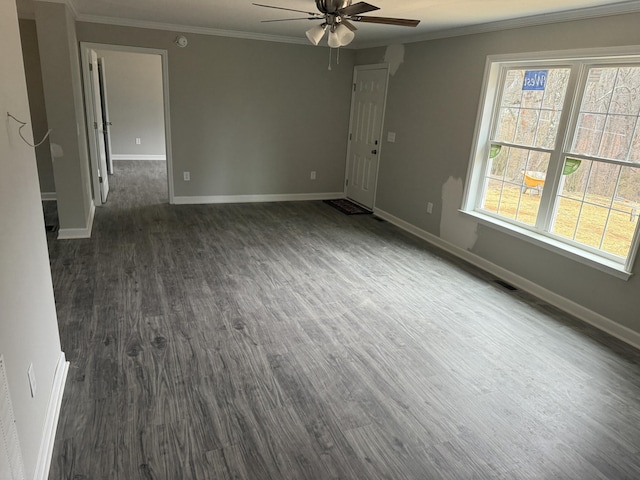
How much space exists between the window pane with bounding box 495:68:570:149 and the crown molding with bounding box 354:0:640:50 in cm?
40

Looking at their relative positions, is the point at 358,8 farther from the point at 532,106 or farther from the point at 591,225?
the point at 591,225

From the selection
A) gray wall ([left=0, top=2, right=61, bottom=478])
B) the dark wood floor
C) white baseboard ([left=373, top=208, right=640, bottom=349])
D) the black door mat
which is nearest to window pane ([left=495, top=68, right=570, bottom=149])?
white baseboard ([left=373, top=208, right=640, bottom=349])

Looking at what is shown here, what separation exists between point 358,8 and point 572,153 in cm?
216

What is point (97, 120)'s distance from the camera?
5957mm

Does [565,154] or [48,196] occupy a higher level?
[565,154]

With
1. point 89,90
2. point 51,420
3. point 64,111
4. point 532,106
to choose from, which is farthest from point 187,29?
point 51,420

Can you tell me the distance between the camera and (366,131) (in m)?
6.52

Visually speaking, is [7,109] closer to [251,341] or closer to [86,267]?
[251,341]

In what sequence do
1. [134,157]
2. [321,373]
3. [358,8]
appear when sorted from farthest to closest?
[134,157]
[358,8]
[321,373]

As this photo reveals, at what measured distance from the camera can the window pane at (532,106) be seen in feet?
12.5

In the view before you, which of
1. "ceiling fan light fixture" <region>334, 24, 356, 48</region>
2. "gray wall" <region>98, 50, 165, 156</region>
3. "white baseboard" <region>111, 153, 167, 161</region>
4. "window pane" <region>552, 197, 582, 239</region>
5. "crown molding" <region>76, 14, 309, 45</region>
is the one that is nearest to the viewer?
"ceiling fan light fixture" <region>334, 24, 356, 48</region>

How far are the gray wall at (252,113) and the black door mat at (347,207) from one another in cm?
36

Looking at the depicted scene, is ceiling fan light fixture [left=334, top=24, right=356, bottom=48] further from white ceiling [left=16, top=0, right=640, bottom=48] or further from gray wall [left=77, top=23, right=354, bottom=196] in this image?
gray wall [left=77, top=23, right=354, bottom=196]

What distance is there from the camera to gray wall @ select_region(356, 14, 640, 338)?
3.35 meters
